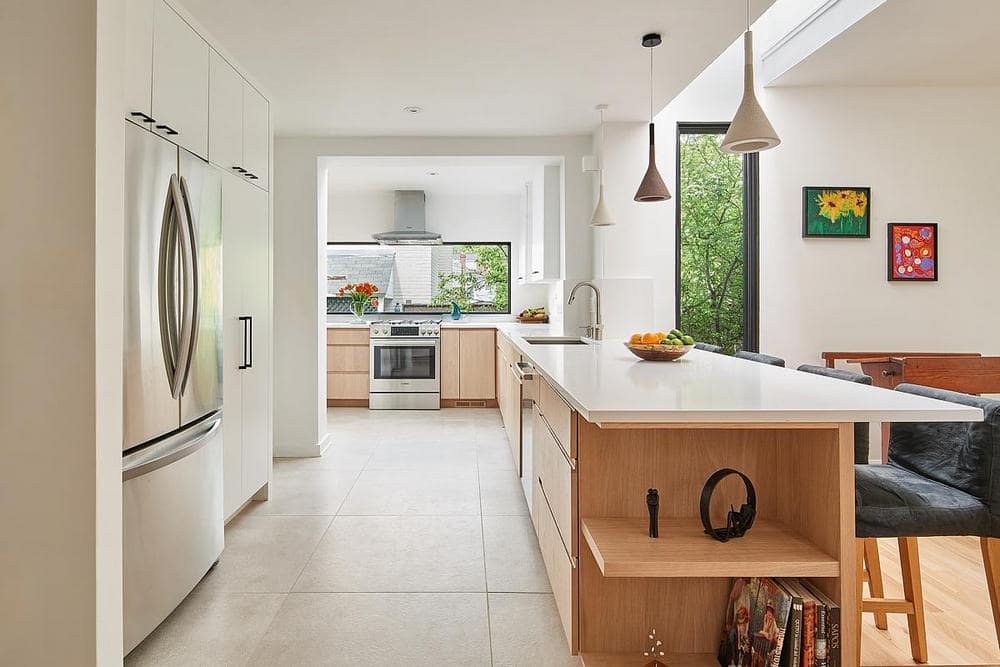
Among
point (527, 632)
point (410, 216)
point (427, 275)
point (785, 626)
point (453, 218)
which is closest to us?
point (785, 626)

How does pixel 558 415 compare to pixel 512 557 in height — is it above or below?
above

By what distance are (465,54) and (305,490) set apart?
2.73 metres

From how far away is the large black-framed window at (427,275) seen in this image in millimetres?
7562

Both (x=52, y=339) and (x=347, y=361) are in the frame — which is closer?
(x=52, y=339)

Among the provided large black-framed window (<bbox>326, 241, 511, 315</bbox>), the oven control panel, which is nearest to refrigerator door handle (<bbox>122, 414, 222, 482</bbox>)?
the oven control panel

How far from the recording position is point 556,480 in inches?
87.4

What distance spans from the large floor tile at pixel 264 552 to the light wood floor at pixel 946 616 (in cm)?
219

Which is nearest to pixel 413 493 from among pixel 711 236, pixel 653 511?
pixel 653 511

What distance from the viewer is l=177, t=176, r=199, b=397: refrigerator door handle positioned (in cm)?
222

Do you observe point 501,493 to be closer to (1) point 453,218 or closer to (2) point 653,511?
(2) point 653,511

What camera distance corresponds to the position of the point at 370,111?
4082mm

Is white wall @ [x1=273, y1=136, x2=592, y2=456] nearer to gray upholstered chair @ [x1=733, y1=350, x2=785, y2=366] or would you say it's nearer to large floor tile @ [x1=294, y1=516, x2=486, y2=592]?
large floor tile @ [x1=294, y1=516, x2=486, y2=592]

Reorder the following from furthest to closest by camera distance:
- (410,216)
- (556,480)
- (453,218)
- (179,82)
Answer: (453,218), (410,216), (179,82), (556,480)

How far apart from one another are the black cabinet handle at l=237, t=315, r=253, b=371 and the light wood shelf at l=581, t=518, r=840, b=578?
210 cm
